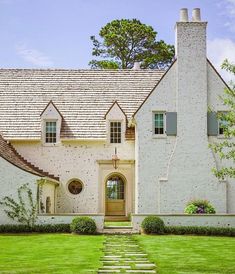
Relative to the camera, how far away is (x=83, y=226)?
99.2ft

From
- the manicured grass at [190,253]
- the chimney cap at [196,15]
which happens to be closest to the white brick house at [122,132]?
the chimney cap at [196,15]

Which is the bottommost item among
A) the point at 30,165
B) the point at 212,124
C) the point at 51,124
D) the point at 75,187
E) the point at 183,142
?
the point at 75,187

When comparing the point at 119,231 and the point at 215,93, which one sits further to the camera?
the point at 215,93

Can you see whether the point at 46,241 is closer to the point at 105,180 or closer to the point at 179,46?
the point at 105,180

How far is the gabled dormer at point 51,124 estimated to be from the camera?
39.4m

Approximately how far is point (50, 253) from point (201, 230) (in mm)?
11082

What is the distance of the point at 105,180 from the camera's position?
128ft

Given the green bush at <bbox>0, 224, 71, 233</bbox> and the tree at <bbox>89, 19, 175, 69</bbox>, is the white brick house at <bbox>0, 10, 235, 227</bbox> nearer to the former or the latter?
the green bush at <bbox>0, 224, 71, 233</bbox>

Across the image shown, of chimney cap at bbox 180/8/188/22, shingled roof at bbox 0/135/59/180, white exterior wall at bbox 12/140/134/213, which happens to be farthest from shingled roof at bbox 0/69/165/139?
chimney cap at bbox 180/8/188/22

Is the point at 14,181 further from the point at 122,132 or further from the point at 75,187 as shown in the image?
the point at 122,132

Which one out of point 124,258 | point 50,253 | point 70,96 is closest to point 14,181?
point 70,96

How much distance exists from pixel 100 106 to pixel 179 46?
7.57m

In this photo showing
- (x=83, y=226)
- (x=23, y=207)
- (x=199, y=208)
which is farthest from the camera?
(x=199, y=208)

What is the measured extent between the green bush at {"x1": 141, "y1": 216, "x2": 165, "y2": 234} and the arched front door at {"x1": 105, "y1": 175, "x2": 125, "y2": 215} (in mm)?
9287
